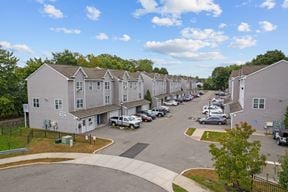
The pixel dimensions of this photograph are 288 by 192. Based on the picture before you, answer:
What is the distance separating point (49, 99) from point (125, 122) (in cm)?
1059

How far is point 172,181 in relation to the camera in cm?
1638

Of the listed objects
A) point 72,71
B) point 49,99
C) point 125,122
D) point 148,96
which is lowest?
point 125,122

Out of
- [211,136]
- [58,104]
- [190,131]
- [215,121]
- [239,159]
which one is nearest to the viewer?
[239,159]

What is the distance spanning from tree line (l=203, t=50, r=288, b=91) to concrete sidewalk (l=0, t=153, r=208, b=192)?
231 ft

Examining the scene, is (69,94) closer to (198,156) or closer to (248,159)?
(198,156)

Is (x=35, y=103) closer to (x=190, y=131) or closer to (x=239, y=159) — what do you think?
(x=190, y=131)

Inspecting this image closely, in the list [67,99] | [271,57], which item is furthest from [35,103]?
[271,57]

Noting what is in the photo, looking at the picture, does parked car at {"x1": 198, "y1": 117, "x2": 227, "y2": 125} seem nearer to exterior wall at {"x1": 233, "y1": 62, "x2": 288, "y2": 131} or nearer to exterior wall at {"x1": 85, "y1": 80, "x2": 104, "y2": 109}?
exterior wall at {"x1": 233, "y1": 62, "x2": 288, "y2": 131}

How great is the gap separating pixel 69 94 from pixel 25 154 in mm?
10239

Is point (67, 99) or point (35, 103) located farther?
point (35, 103)

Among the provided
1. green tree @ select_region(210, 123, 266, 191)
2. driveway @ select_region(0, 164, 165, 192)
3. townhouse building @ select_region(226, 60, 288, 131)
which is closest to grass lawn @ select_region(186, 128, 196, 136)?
townhouse building @ select_region(226, 60, 288, 131)

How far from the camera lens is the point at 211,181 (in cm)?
1634

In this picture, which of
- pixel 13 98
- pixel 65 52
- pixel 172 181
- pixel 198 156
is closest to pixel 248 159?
pixel 172 181

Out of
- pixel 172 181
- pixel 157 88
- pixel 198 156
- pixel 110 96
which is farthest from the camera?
pixel 157 88
